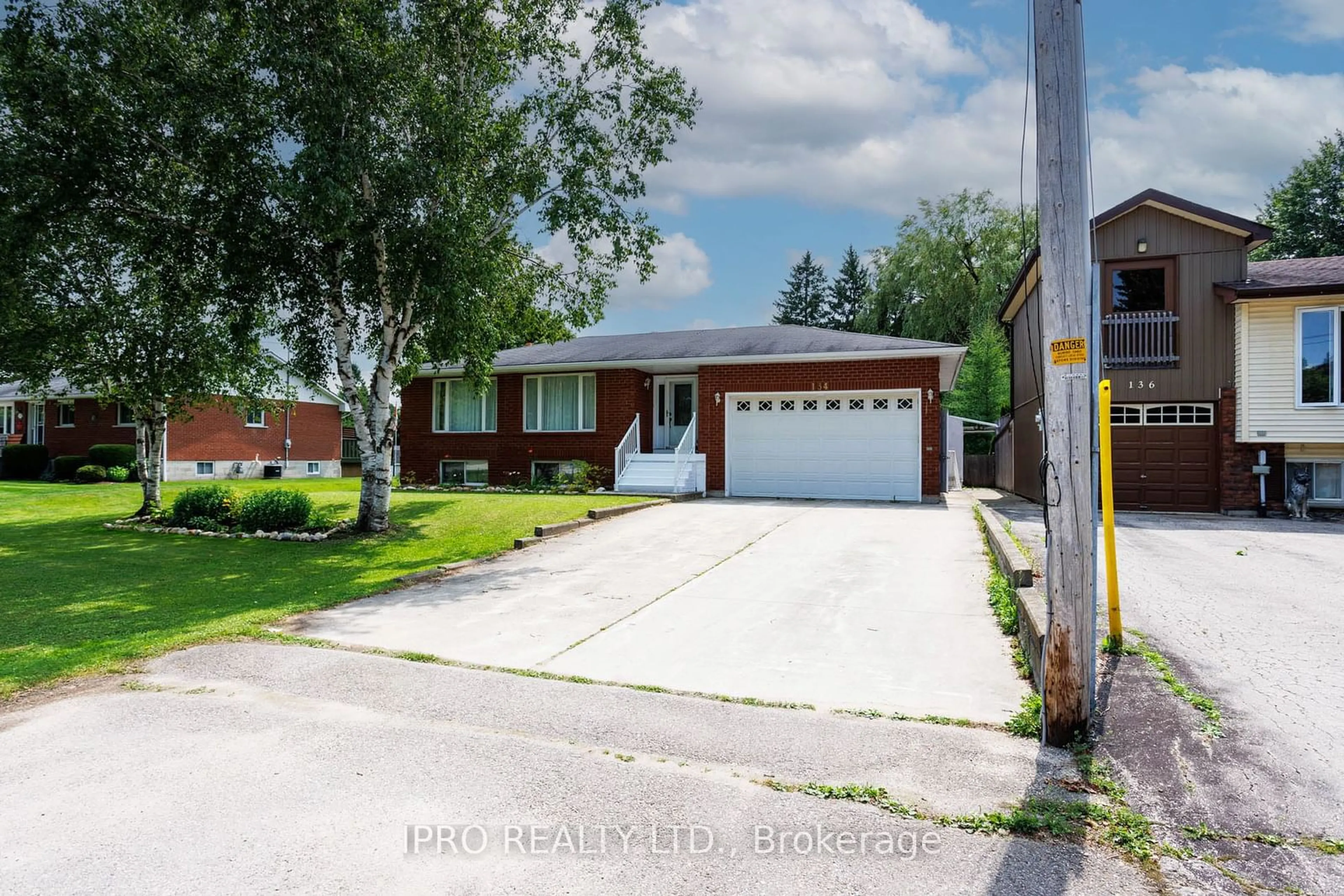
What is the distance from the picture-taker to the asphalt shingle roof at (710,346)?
16938mm

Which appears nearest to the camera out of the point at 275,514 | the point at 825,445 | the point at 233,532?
the point at 275,514

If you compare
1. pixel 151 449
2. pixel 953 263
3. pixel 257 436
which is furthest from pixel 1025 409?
pixel 257 436

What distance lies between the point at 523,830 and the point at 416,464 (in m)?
20.4

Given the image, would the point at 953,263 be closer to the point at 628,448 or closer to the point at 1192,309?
the point at 1192,309

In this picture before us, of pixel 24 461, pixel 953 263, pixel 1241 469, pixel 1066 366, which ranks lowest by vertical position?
pixel 1241 469

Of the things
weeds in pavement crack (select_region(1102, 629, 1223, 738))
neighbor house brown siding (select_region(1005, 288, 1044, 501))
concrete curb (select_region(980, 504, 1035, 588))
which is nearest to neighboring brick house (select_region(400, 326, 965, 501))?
neighbor house brown siding (select_region(1005, 288, 1044, 501))

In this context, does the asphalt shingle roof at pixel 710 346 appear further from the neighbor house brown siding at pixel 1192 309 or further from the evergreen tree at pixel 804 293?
the evergreen tree at pixel 804 293

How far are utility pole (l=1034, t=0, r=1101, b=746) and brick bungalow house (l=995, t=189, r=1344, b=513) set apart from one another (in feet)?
39.8

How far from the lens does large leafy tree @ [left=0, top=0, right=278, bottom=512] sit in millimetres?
9859

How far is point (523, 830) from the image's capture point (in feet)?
9.66

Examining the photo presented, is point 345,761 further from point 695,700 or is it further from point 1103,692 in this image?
point 1103,692

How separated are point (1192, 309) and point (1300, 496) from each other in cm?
436

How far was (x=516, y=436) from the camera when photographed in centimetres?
2064

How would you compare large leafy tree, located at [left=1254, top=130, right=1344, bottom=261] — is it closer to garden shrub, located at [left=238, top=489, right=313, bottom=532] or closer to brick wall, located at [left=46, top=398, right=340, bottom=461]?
garden shrub, located at [left=238, top=489, right=313, bottom=532]
